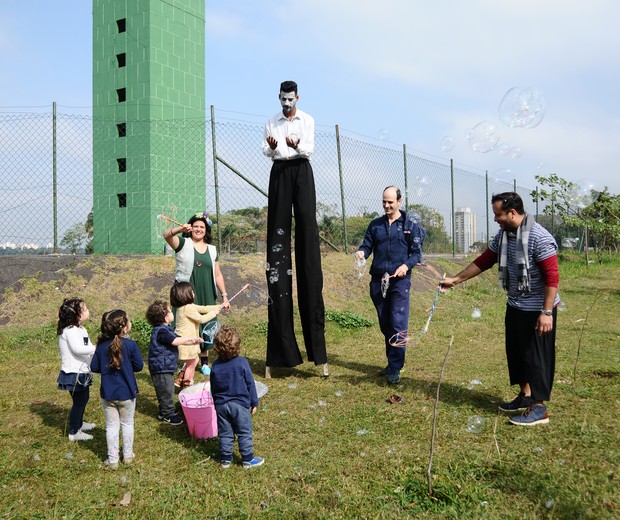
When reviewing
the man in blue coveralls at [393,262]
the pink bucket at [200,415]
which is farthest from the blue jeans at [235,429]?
the man in blue coveralls at [393,262]

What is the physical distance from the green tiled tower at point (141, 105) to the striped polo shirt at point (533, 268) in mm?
11080

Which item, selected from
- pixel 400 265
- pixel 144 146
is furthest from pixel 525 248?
pixel 144 146

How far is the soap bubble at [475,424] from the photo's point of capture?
4.02 metres

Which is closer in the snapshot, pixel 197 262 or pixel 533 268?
pixel 533 268

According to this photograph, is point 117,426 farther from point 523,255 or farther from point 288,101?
point 288,101

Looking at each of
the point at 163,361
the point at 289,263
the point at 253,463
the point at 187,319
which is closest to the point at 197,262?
the point at 187,319

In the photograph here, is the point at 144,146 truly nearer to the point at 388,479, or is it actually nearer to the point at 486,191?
the point at 486,191

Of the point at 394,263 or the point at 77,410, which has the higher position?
the point at 394,263

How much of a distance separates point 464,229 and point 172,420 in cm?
1483

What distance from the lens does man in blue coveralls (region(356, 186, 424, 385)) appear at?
5496 millimetres

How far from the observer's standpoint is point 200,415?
13.2 feet

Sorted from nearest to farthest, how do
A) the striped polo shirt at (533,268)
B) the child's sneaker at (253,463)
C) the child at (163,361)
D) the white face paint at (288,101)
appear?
1. the child's sneaker at (253,463)
2. the striped polo shirt at (533,268)
3. the child at (163,361)
4. the white face paint at (288,101)

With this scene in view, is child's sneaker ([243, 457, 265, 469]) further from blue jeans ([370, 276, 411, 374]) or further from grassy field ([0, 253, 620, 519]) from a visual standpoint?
blue jeans ([370, 276, 411, 374])

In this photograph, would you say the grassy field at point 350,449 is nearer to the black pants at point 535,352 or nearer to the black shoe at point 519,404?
the black shoe at point 519,404
